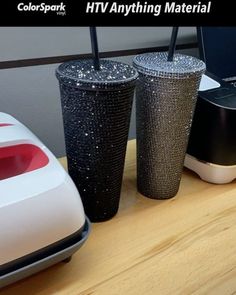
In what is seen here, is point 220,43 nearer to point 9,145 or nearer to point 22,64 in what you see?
point 22,64

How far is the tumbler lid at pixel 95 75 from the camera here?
557mm

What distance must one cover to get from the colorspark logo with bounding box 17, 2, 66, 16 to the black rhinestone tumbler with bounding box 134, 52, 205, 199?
0.15 m

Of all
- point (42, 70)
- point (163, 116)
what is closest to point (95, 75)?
point (163, 116)

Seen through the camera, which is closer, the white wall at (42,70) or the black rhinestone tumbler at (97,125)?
the black rhinestone tumbler at (97,125)

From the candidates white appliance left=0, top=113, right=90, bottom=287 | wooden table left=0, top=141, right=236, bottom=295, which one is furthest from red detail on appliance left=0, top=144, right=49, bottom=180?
wooden table left=0, top=141, right=236, bottom=295

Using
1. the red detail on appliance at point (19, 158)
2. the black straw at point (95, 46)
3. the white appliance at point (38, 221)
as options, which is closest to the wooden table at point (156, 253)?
the white appliance at point (38, 221)

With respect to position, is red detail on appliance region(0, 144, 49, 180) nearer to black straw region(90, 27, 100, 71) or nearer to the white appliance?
the white appliance

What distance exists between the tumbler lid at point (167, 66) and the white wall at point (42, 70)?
0.20 metres

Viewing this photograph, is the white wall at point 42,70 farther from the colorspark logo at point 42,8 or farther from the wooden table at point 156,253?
the wooden table at point 156,253

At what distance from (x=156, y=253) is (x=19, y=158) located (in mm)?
262

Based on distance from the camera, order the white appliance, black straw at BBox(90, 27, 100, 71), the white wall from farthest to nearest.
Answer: the white wall < black straw at BBox(90, 27, 100, 71) < the white appliance

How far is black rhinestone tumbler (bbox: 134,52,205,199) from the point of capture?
647 millimetres

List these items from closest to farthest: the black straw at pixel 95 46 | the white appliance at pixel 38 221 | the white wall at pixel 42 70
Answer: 1. the white appliance at pixel 38 221
2. the black straw at pixel 95 46
3. the white wall at pixel 42 70

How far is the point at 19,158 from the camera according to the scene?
61cm
